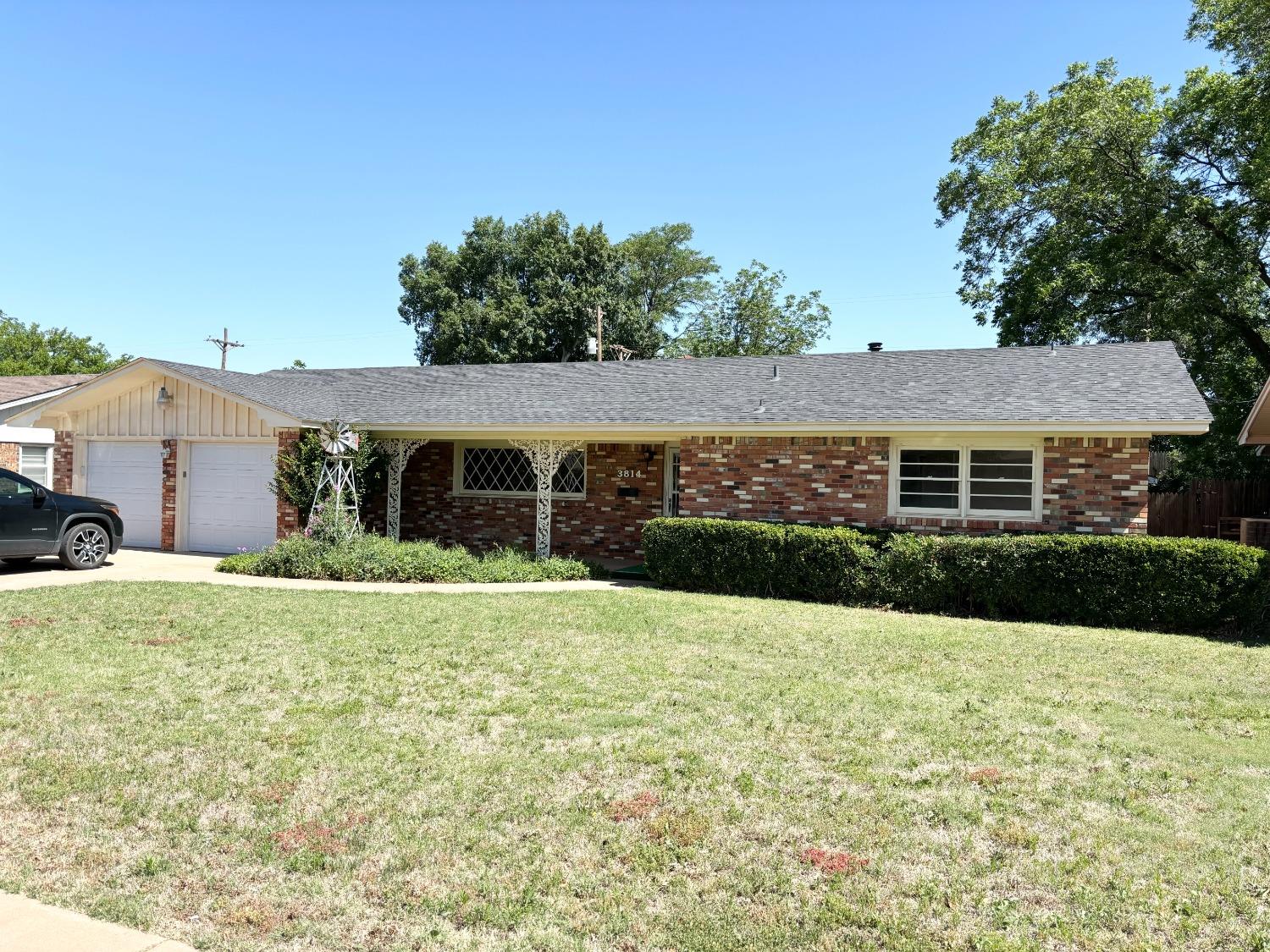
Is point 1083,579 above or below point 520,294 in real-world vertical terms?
below

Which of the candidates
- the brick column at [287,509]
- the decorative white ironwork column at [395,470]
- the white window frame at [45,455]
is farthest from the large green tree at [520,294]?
the brick column at [287,509]

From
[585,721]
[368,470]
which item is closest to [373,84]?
[368,470]

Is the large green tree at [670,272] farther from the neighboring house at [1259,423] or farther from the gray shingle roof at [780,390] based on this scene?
the neighboring house at [1259,423]

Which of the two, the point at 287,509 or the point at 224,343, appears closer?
the point at 287,509

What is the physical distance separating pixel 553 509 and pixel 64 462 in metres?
9.43

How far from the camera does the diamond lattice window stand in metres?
15.7

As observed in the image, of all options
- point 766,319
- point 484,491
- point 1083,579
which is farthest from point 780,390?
point 766,319

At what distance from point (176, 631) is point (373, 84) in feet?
37.5

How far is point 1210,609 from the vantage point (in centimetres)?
916

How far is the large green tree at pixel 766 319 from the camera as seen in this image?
41.7m

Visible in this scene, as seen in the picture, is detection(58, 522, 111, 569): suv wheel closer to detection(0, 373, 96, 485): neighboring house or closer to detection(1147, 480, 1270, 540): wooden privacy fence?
detection(0, 373, 96, 485): neighboring house

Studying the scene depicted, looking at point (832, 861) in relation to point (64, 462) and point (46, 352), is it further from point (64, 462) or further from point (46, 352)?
point (46, 352)

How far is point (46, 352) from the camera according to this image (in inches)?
1838

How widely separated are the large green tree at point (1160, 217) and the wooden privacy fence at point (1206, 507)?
3925 millimetres
